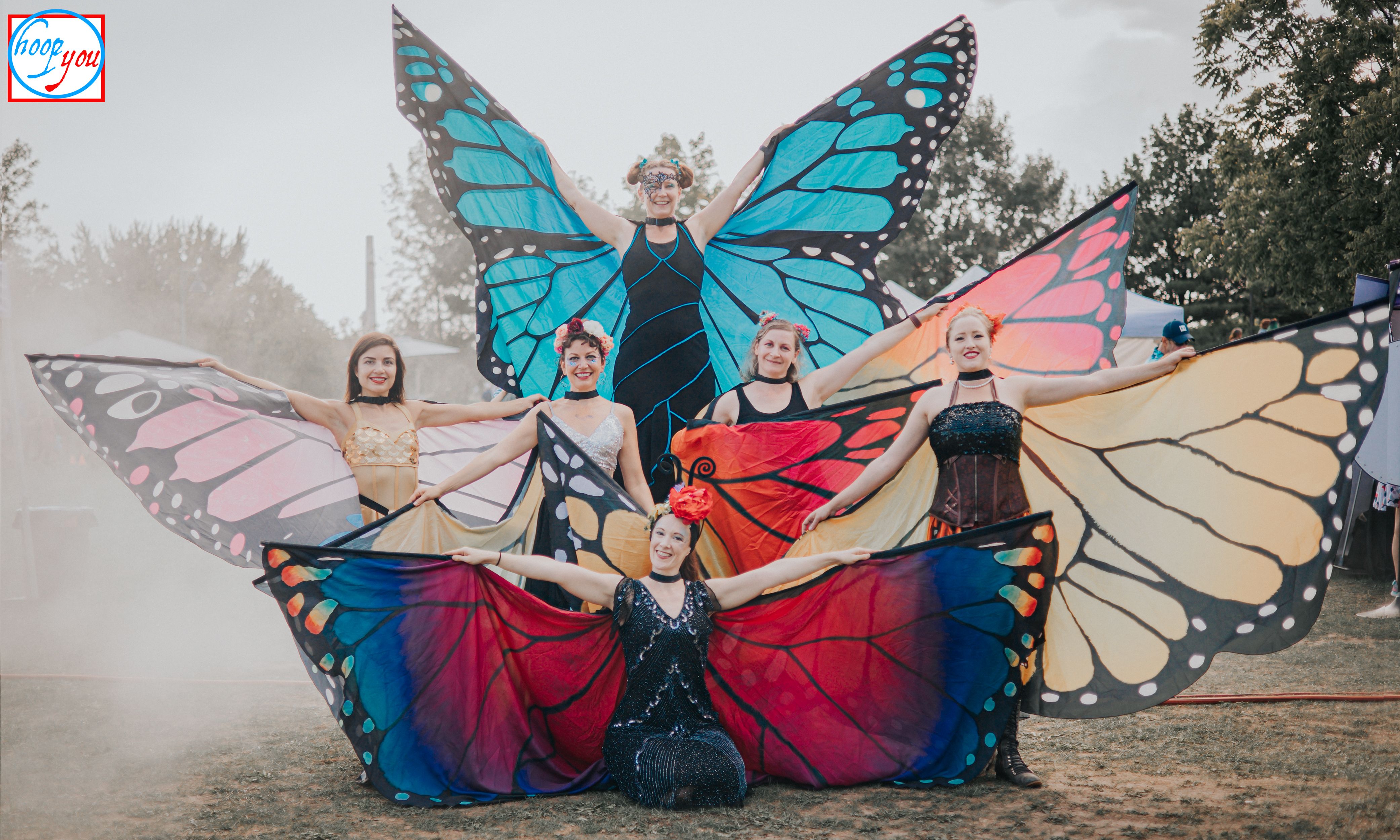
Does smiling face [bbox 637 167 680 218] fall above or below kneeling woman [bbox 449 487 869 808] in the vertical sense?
above

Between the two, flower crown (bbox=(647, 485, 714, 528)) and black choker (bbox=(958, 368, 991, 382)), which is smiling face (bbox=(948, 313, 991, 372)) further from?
Result: flower crown (bbox=(647, 485, 714, 528))

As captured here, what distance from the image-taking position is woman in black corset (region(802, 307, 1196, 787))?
3102 mm

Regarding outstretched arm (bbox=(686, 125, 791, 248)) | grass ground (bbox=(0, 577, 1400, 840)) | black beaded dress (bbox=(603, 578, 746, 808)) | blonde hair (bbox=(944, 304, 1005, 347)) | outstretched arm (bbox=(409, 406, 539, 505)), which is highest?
outstretched arm (bbox=(686, 125, 791, 248))

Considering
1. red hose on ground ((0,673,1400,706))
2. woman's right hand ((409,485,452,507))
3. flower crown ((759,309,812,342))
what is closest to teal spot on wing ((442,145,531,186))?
flower crown ((759,309,812,342))

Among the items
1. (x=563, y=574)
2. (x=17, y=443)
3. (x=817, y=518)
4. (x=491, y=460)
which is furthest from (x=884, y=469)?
(x=17, y=443)

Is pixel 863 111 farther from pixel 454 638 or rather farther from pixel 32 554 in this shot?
pixel 32 554

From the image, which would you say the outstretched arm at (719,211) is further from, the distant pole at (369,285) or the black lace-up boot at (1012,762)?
the distant pole at (369,285)

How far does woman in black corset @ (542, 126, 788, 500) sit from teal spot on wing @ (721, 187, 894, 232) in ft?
1.65

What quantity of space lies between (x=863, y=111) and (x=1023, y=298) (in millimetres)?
1174

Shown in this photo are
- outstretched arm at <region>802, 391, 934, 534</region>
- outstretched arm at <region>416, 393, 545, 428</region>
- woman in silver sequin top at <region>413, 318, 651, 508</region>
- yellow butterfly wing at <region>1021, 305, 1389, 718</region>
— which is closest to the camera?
yellow butterfly wing at <region>1021, 305, 1389, 718</region>

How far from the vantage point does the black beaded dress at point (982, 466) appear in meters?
3.10

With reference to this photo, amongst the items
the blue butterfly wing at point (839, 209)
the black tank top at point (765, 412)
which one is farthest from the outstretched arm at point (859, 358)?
the blue butterfly wing at point (839, 209)

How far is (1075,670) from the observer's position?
9.76 feet

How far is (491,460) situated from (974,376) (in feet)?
5.91
